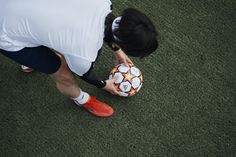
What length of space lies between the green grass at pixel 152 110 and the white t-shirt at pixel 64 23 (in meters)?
0.69

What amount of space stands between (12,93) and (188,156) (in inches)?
45.4

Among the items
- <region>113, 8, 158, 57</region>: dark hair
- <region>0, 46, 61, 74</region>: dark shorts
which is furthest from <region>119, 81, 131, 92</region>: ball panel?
<region>113, 8, 158, 57</region>: dark hair

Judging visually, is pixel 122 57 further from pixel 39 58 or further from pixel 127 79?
pixel 39 58

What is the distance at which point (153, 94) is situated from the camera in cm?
218

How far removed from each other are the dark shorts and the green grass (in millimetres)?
505

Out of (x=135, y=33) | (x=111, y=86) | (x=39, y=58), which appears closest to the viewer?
(x=135, y=33)

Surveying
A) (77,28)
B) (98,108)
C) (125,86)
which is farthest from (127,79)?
(77,28)

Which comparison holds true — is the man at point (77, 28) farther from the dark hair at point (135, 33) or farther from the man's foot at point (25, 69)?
the man's foot at point (25, 69)

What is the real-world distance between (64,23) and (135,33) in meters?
0.30

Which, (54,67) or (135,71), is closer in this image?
(54,67)

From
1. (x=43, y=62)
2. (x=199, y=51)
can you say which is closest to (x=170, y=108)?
(x=199, y=51)

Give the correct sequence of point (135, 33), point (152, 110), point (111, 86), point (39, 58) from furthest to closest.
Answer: point (152, 110) < point (111, 86) < point (39, 58) < point (135, 33)

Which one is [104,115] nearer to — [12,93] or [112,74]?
[112,74]

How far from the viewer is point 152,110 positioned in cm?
215
